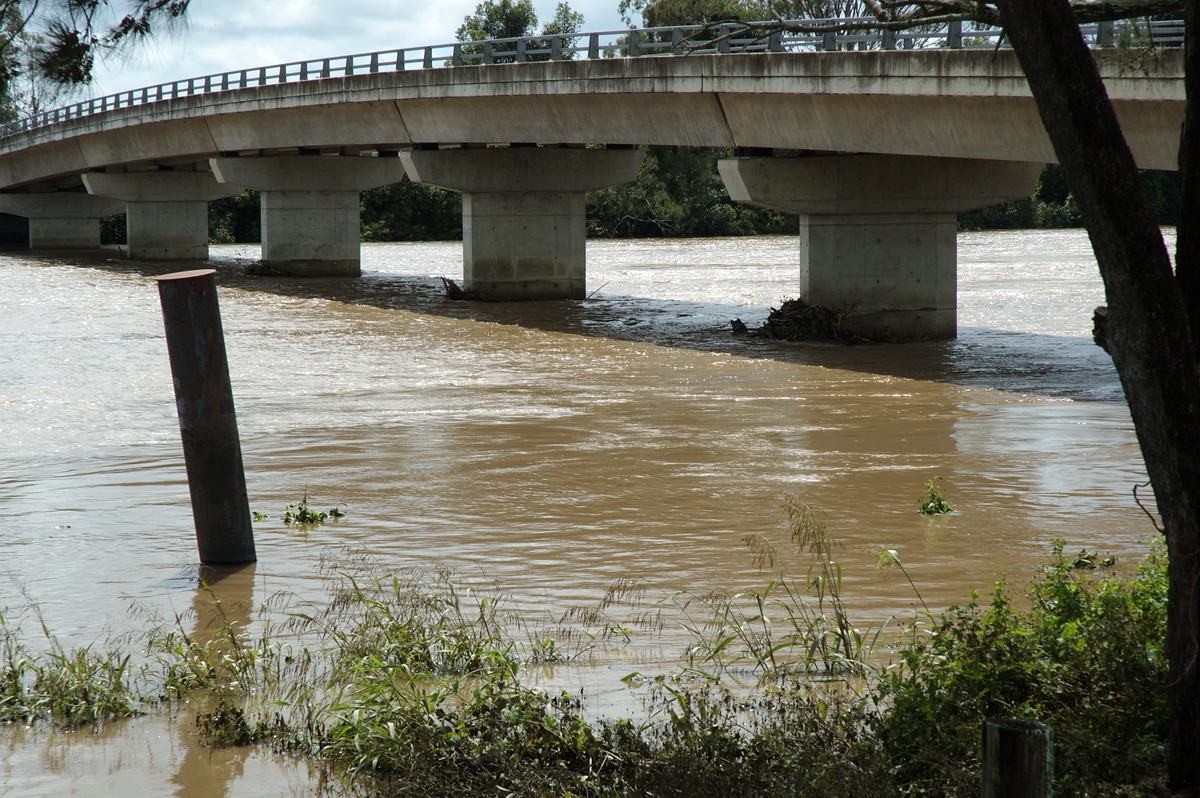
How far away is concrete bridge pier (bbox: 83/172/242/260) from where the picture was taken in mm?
47750

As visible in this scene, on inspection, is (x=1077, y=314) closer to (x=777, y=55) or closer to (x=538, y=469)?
(x=777, y=55)

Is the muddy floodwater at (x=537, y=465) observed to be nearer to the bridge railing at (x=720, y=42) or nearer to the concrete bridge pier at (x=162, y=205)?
the bridge railing at (x=720, y=42)

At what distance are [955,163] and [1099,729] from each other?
18.9 meters

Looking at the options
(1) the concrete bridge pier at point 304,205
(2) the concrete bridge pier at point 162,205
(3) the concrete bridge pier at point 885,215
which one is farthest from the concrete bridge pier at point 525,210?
(2) the concrete bridge pier at point 162,205

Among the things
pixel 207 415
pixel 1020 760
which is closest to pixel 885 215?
pixel 207 415

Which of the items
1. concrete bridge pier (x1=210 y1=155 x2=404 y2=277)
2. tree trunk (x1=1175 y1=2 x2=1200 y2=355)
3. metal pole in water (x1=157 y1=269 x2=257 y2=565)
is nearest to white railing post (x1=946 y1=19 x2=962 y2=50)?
metal pole in water (x1=157 y1=269 x2=257 y2=565)

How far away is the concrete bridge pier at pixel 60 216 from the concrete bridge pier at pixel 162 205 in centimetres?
1067

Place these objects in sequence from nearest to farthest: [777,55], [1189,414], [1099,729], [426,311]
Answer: [1189,414], [1099,729], [777,55], [426,311]

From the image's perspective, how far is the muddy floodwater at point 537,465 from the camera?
715 cm

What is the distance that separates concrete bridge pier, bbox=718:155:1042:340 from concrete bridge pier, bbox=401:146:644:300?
336 inches

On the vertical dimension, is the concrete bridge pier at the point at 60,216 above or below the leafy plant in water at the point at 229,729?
above

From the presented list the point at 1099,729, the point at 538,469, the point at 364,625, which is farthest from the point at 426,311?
the point at 1099,729

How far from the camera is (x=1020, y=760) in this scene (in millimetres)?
3236

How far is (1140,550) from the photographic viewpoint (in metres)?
8.05
